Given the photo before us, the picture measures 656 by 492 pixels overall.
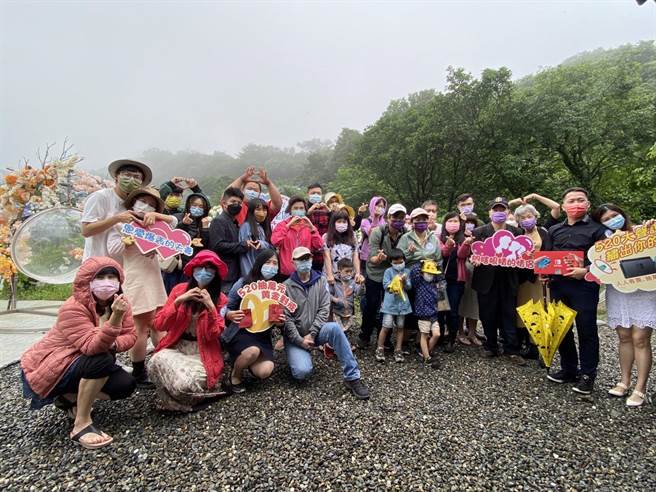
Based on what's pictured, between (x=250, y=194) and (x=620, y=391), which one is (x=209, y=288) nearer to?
(x=250, y=194)

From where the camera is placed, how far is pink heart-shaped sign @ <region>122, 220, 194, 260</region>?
10.8ft

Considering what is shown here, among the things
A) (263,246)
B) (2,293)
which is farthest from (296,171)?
(263,246)

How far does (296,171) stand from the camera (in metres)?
80.2

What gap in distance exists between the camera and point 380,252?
4617mm

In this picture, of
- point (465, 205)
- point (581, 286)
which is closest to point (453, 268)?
point (465, 205)

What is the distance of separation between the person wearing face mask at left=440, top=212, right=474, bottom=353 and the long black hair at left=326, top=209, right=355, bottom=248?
4.36ft

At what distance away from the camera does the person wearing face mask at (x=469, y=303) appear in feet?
16.2

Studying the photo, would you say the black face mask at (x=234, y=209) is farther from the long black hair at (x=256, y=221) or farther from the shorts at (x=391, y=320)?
the shorts at (x=391, y=320)

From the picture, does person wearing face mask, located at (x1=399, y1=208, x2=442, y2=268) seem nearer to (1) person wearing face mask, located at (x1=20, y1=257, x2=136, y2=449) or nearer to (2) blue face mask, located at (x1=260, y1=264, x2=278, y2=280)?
(2) blue face mask, located at (x1=260, y1=264, x2=278, y2=280)

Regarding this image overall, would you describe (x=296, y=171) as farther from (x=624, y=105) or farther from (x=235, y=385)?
(x=235, y=385)

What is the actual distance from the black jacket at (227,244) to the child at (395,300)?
1898 millimetres

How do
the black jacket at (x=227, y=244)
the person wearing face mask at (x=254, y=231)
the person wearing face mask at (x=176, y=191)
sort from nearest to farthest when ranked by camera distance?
the black jacket at (x=227, y=244)
the person wearing face mask at (x=254, y=231)
the person wearing face mask at (x=176, y=191)

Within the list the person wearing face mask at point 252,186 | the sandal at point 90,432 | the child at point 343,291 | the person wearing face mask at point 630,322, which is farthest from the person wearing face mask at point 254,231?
the person wearing face mask at point 630,322

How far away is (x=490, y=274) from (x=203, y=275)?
3.60 meters
